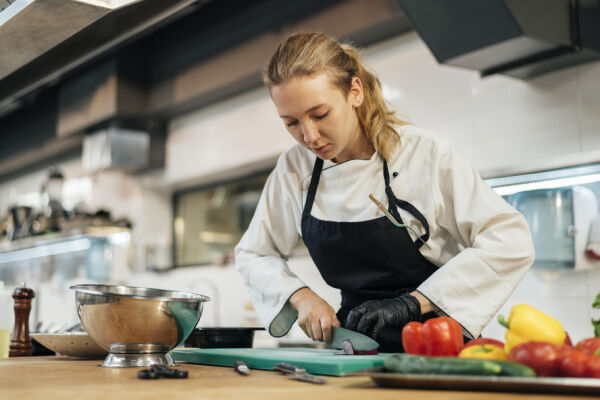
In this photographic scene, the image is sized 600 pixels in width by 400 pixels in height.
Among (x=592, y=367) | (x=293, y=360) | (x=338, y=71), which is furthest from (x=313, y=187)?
(x=592, y=367)

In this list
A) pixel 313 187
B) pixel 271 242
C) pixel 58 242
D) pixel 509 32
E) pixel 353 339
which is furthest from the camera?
pixel 58 242

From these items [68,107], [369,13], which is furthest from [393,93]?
[68,107]

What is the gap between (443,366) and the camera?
0.93 metres

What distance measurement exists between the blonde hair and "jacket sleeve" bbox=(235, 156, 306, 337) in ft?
0.97

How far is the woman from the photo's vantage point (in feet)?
4.97

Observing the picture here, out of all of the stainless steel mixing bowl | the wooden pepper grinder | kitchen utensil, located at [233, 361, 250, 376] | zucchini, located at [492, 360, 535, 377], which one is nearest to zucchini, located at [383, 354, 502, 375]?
zucchini, located at [492, 360, 535, 377]

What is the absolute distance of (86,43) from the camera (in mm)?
1628

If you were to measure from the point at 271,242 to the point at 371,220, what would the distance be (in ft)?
1.26

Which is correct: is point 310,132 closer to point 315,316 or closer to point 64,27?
point 315,316

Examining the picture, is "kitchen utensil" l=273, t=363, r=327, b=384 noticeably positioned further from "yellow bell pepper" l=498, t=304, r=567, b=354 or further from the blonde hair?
the blonde hair

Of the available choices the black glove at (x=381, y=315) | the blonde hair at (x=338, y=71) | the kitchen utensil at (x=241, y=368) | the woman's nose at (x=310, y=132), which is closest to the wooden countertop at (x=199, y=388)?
the kitchen utensil at (x=241, y=368)

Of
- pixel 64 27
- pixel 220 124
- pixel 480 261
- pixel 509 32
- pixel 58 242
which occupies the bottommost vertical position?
pixel 480 261

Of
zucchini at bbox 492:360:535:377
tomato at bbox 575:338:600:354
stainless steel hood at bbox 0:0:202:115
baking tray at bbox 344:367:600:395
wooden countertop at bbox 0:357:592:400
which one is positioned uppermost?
A: stainless steel hood at bbox 0:0:202:115

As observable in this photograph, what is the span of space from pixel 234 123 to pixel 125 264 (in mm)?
1629
